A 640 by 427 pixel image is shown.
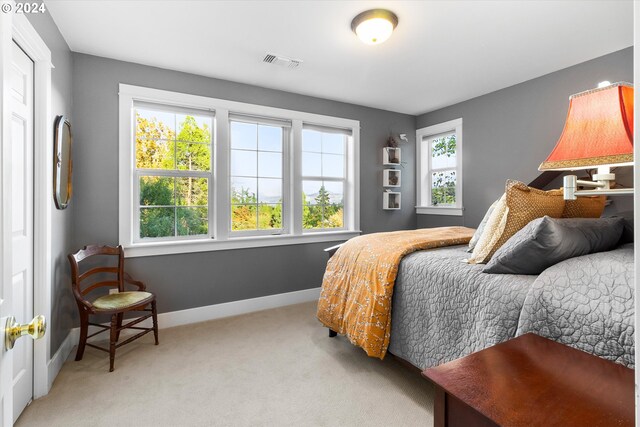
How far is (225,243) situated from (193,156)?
0.95m

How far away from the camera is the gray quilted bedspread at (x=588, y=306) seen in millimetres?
1064

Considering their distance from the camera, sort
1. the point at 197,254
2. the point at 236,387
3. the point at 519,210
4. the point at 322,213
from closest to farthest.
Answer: the point at 519,210, the point at 236,387, the point at 197,254, the point at 322,213

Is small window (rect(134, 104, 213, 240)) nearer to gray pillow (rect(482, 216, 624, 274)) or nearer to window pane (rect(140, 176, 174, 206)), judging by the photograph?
window pane (rect(140, 176, 174, 206))

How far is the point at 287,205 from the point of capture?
3.80m

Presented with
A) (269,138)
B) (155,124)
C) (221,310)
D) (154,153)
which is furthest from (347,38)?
(221,310)

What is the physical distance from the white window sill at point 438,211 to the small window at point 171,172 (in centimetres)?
294

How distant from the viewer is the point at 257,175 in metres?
3.63

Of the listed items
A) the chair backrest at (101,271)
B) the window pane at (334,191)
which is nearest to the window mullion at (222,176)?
the chair backrest at (101,271)

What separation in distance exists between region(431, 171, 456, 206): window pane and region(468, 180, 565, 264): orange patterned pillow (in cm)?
258

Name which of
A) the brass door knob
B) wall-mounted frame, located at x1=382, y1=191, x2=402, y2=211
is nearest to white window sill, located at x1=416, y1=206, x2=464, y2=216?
wall-mounted frame, located at x1=382, y1=191, x2=402, y2=211

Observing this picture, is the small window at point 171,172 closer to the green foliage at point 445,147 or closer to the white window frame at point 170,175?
the white window frame at point 170,175

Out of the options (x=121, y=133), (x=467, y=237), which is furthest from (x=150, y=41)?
(x=467, y=237)

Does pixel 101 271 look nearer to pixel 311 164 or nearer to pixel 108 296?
pixel 108 296

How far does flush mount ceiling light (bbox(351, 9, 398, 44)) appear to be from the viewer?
7.10 ft
